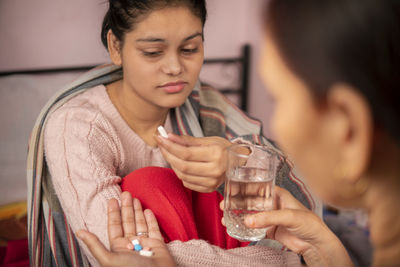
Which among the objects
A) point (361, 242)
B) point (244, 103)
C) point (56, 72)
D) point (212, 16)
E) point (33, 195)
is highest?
point (212, 16)

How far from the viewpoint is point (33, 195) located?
48.3 inches

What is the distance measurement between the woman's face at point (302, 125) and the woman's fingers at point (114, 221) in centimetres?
52

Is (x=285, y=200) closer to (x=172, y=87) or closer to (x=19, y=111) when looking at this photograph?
(x=172, y=87)

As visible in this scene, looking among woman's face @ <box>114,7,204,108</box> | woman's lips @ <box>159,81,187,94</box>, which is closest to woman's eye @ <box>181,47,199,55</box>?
woman's face @ <box>114,7,204,108</box>

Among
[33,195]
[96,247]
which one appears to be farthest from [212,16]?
[96,247]

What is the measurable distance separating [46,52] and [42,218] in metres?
1.02

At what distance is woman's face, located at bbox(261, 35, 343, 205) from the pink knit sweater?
50 centimetres

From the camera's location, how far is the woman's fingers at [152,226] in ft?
3.03

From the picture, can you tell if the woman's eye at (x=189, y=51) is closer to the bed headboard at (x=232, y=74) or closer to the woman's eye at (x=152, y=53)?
the woman's eye at (x=152, y=53)

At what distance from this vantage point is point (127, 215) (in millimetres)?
930

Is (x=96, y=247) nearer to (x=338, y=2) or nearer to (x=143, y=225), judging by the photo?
(x=143, y=225)

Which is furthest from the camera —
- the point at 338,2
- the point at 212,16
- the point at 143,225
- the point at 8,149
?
the point at 212,16

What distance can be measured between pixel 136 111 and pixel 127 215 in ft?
1.71

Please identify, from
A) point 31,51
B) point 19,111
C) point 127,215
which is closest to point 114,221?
point 127,215
